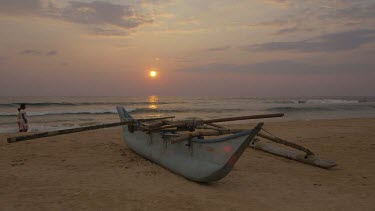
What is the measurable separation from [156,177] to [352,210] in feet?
10.8

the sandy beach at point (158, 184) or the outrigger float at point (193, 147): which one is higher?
the outrigger float at point (193, 147)

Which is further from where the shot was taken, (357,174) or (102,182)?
(357,174)

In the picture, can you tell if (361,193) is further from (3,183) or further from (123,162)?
(3,183)

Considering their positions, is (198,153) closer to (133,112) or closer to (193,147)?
(193,147)

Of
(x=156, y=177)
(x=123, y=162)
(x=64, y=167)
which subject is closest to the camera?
(x=156, y=177)

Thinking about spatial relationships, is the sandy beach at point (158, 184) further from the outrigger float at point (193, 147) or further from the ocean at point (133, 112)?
the ocean at point (133, 112)

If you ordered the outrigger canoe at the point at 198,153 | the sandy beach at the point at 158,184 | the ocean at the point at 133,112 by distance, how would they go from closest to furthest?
the sandy beach at the point at 158,184, the outrigger canoe at the point at 198,153, the ocean at the point at 133,112

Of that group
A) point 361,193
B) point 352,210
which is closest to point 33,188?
point 352,210

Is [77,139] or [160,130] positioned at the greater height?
[160,130]

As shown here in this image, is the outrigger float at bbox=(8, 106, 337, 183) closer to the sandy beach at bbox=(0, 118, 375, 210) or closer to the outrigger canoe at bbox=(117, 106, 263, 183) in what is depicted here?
the outrigger canoe at bbox=(117, 106, 263, 183)

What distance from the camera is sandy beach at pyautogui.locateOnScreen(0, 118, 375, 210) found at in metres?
4.27

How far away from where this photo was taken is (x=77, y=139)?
9711mm

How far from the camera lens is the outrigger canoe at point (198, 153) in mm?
4555

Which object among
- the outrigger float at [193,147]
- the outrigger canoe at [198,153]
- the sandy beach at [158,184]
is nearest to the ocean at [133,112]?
the sandy beach at [158,184]
